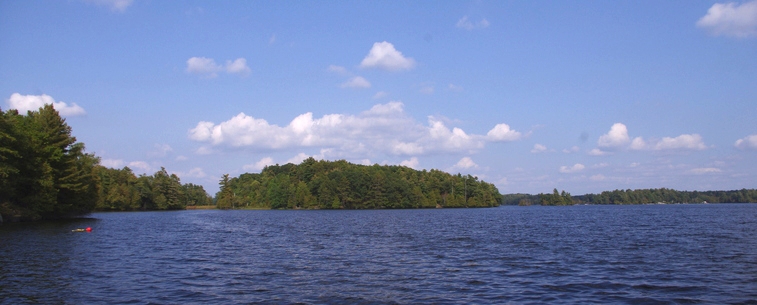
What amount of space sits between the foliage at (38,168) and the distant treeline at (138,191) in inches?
2762

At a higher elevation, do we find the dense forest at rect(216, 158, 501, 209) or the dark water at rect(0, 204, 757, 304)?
the dense forest at rect(216, 158, 501, 209)

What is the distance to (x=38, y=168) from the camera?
59.8 metres

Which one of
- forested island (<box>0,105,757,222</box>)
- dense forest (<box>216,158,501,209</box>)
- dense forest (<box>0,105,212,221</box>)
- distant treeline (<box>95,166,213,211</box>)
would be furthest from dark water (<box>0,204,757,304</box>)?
dense forest (<box>216,158,501,209</box>)

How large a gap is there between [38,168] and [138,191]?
10024 centimetres

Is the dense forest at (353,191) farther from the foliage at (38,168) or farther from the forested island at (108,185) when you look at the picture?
the foliage at (38,168)

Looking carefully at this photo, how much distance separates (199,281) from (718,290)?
20294 millimetres

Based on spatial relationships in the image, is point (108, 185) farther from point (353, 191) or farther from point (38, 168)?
point (38, 168)

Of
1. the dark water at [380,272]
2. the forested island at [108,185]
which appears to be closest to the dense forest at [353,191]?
the forested island at [108,185]

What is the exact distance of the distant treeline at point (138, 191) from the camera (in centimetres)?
14062

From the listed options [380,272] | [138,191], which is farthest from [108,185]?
[380,272]

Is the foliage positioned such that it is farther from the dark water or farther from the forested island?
the dark water

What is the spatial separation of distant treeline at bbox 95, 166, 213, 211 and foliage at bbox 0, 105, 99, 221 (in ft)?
230

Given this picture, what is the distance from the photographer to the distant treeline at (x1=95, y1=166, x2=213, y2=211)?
461 feet

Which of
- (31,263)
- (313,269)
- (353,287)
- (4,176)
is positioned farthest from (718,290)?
(4,176)
